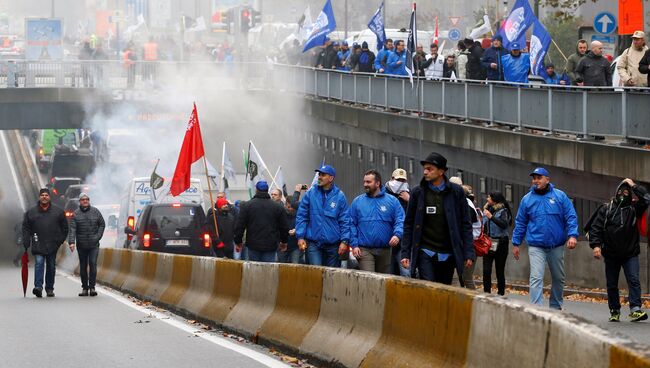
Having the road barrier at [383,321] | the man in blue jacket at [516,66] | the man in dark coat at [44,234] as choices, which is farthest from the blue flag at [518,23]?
the road barrier at [383,321]

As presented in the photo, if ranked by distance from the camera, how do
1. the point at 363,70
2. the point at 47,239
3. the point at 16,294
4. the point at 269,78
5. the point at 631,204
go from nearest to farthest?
the point at 631,204
the point at 47,239
the point at 16,294
the point at 363,70
the point at 269,78

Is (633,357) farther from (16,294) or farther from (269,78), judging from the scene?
(269,78)

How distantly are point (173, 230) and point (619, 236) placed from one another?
15348 mm

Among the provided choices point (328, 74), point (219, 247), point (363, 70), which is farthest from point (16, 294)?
point (328, 74)

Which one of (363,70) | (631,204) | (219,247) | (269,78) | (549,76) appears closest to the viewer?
(631,204)

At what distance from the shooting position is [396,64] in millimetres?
36531

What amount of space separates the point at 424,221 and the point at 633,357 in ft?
18.6

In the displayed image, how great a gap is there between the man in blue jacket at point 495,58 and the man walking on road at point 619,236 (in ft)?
41.3

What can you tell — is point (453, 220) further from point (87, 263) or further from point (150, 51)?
point (150, 51)

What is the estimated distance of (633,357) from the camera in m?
6.29

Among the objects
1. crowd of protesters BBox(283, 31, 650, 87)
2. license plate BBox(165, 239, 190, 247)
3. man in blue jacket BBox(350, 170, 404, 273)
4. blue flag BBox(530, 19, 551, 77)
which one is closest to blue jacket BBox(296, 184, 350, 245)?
man in blue jacket BBox(350, 170, 404, 273)

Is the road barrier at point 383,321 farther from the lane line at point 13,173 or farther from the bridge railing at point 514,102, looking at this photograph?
the lane line at point 13,173

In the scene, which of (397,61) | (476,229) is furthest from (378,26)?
(476,229)

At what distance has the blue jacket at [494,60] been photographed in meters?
28.8
